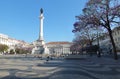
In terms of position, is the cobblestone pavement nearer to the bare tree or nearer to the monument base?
the bare tree

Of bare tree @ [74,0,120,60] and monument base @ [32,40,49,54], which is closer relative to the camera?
bare tree @ [74,0,120,60]

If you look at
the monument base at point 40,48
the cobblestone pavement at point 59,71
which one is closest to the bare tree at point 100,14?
the cobblestone pavement at point 59,71

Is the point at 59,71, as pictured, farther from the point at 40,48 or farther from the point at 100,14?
the point at 40,48

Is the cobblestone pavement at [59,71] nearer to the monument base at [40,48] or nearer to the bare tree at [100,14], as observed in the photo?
the bare tree at [100,14]

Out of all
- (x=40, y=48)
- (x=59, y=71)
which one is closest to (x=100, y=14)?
(x=59, y=71)

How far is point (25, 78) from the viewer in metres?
12.6

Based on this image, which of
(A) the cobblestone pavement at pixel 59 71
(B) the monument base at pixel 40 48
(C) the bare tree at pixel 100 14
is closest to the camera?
(A) the cobblestone pavement at pixel 59 71

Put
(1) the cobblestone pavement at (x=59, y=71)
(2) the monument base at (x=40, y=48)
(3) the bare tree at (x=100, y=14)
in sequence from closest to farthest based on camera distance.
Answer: (1) the cobblestone pavement at (x=59, y=71), (3) the bare tree at (x=100, y=14), (2) the monument base at (x=40, y=48)

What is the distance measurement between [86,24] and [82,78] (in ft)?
79.4

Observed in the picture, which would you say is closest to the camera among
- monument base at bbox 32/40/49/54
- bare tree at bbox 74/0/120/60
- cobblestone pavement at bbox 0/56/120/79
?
cobblestone pavement at bbox 0/56/120/79

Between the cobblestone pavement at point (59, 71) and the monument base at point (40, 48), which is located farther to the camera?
the monument base at point (40, 48)

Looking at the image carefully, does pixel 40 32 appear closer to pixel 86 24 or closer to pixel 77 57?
pixel 77 57

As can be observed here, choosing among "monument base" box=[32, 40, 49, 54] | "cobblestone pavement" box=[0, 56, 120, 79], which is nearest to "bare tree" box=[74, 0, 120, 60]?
"cobblestone pavement" box=[0, 56, 120, 79]

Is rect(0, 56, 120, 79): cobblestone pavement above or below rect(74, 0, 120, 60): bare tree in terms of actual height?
below
